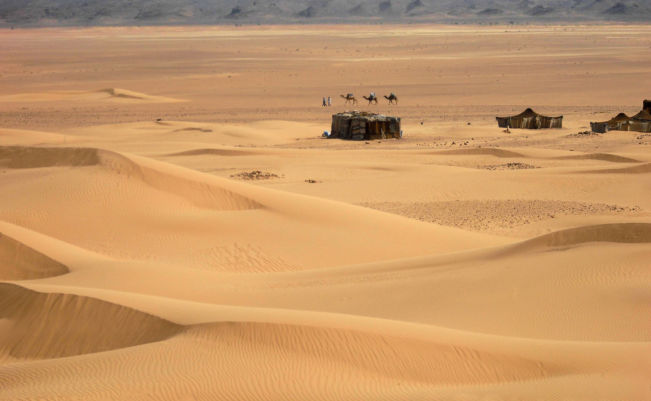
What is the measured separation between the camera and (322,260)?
13.5 metres

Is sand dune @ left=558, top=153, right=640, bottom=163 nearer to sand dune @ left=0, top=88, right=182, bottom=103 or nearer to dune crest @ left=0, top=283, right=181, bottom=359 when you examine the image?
dune crest @ left=0, top=283, right=181, bottom=359

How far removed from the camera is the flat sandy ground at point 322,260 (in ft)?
22.5

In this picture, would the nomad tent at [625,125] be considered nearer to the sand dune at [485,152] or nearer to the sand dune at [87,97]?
the sand dune at [485,152]

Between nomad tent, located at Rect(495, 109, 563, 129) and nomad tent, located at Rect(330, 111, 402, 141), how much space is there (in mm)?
4261

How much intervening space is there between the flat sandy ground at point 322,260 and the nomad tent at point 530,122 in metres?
0.85

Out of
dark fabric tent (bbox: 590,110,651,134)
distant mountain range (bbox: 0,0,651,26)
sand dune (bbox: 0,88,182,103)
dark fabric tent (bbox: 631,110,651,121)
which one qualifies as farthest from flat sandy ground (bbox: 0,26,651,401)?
distant mountain range (bbox: 0,0,651,26)

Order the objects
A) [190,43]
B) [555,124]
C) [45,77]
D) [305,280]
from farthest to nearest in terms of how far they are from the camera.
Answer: [190,43], [45,77], [555,124], [305,280]

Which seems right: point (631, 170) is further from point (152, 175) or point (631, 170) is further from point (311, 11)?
point (311, 11)

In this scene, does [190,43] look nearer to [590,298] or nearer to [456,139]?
[456,139]

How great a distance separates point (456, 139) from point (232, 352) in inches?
873

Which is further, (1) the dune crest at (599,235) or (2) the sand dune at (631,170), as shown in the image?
(2) the sand dune at (631,170)

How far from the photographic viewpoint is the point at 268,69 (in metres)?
60.5

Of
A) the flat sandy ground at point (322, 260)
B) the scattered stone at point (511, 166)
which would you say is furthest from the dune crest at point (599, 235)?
the scattered stone at point (511, 166)

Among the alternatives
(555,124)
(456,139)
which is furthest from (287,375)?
(555,124)
